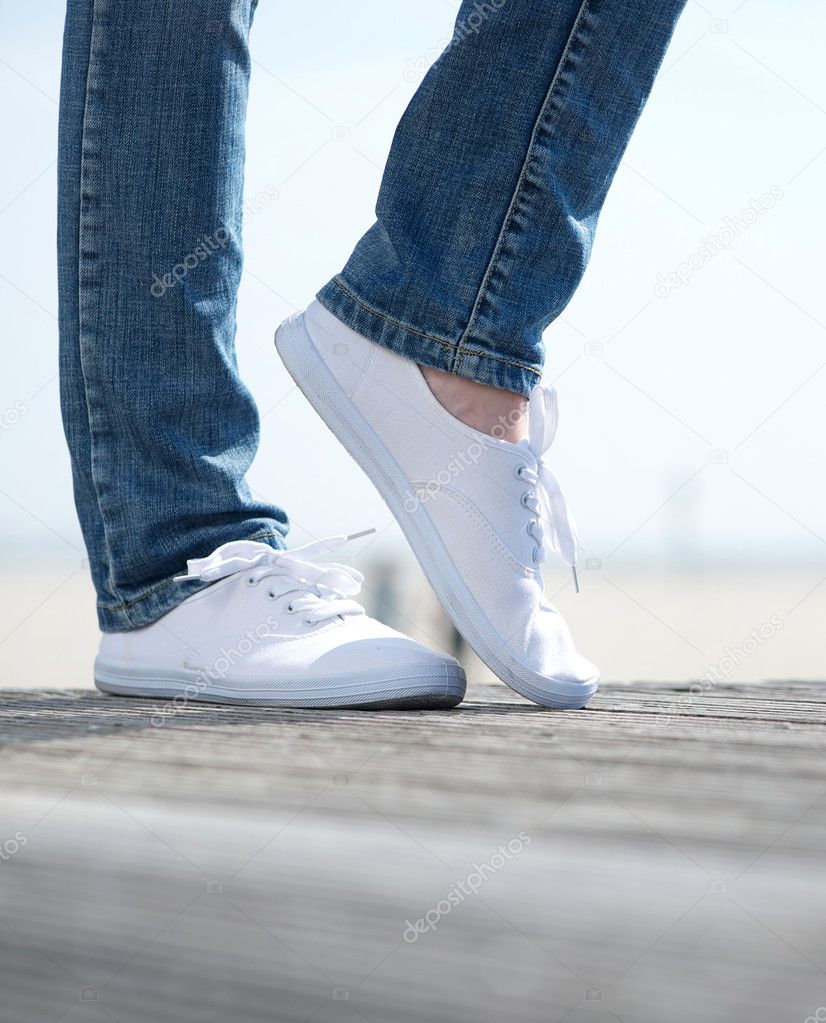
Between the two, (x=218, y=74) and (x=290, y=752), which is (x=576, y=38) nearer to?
(x=218, y=74)

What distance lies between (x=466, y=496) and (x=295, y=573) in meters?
0.18

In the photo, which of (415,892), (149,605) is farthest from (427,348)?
(415,892)

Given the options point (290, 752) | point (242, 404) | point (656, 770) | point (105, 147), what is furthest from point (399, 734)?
point (105, 147)

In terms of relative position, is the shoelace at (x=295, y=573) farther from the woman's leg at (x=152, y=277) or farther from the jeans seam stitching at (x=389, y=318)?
the jeans seam stitching at (x=389, y=318)

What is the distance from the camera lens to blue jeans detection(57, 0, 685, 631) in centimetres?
92

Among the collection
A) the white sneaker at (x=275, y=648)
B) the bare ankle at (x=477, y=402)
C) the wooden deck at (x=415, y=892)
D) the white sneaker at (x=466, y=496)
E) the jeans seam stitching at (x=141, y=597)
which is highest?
the wooden deck at (x=415, y=892)

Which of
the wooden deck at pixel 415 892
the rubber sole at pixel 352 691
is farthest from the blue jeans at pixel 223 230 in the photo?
the wooden deck at pixel 415 892

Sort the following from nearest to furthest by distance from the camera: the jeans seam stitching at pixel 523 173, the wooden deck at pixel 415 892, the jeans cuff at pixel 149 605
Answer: the wooden deck at pixel 415 892, the jeans seam stitching at pixel 523 173, the jeans cuff at pixel 149 605

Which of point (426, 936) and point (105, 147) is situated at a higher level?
point (426, 936)

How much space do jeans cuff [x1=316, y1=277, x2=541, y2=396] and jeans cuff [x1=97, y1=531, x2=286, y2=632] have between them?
244 millimetres

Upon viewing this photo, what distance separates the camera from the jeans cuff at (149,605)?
40.8 inches

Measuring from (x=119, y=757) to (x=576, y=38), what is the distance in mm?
706

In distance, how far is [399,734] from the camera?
2.11 ft

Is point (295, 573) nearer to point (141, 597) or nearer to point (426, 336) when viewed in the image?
point (141, 597)
